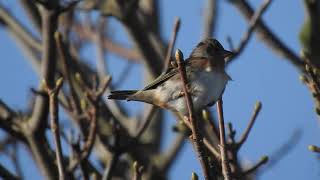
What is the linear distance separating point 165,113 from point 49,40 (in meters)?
3.37

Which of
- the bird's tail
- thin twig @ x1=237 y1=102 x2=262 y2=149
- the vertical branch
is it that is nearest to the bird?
the bird's tail

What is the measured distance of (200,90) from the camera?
4.24 metres

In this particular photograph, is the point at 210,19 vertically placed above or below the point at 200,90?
above

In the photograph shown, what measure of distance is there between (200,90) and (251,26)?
1.33 meters

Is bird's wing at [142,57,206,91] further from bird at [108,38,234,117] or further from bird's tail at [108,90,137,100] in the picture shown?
bird's tail at [108,90,137,100]

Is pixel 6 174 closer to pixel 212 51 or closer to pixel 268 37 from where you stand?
pixel 212 51

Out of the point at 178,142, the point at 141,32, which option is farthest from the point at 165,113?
the point at 141,32

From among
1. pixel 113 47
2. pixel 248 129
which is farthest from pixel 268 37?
pixel 113 47

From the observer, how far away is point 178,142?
22.9 feet

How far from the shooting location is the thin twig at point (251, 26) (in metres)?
5.24

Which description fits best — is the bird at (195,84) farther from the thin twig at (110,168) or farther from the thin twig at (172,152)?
the thin twig at (172,152)

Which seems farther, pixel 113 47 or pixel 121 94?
pixel 113 47

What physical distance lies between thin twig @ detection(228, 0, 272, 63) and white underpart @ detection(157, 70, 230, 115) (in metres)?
0.92

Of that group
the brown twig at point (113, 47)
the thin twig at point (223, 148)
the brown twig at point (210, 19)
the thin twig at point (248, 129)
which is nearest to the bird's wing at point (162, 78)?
the thin twig at point (248, 129)
